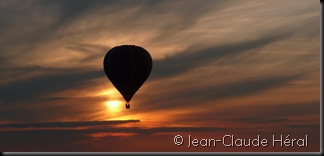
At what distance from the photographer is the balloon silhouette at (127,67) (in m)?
40.7

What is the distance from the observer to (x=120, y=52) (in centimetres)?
4081

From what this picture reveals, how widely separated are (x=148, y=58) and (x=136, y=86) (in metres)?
4.20

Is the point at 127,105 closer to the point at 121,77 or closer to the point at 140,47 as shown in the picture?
the point at 121,77

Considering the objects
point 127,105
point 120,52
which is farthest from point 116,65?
point 127,105

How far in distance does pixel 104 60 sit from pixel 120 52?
2785 millimetres

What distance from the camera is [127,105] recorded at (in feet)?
136

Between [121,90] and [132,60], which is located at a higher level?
[132,60]

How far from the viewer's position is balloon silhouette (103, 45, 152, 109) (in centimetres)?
4066

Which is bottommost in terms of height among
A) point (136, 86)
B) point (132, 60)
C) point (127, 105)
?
point (127, 105)

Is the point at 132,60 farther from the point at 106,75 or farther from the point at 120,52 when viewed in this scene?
the point at 106,75

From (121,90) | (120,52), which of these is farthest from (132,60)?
(121,90)

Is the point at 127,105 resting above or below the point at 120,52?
below

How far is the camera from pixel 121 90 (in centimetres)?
4275

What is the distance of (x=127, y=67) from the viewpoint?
40.8 m
